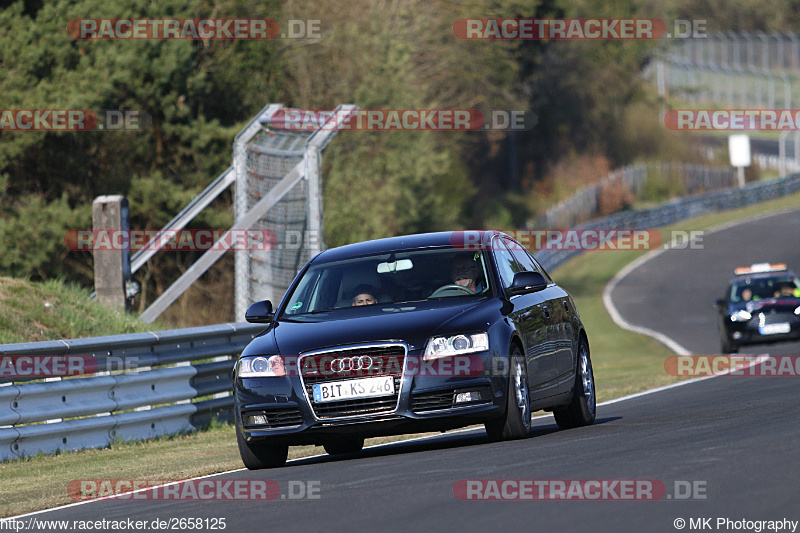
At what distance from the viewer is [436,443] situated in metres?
12.3

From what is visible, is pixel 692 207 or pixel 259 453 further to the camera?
pixel 692 207

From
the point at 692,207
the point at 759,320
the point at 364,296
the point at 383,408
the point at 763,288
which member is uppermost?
the point at 364,296

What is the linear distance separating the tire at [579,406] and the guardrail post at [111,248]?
7.25 metres

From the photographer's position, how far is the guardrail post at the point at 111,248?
1789 centimetres

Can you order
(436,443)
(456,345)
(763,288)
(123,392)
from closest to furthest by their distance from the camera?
(456,345) < (436,443) < (123,392) < (763,288)

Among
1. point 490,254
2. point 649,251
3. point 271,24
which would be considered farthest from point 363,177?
point 490,254

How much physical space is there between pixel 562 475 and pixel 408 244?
154 inches

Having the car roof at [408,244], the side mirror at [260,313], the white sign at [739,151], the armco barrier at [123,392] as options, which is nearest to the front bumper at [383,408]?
the side mirror at [260,313]

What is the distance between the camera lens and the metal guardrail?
63741 mm

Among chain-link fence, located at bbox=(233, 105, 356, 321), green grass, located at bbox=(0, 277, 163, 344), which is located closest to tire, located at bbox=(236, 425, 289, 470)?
green grass, located at bbox=(0, 277, 163, 344)

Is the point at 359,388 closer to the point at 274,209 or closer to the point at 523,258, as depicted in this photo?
the point at 523,258

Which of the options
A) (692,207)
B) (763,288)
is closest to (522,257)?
(763,288)

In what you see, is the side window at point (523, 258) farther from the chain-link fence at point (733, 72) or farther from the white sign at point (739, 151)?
the chain-link fence at point (733, 72)

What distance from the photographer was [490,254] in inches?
461
